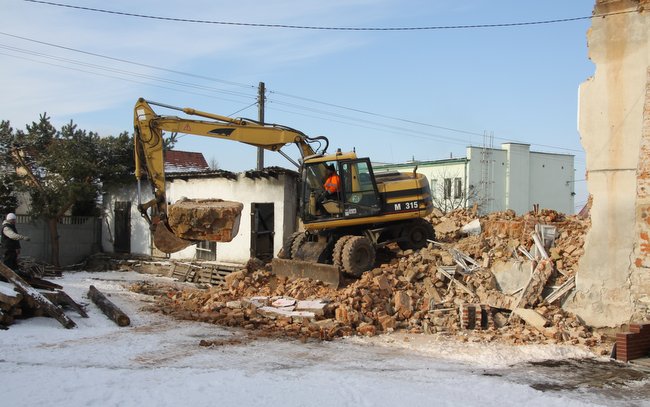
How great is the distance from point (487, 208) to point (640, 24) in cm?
3024

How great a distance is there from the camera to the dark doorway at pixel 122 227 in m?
24.4

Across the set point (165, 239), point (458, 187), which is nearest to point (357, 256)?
point (165, 239)

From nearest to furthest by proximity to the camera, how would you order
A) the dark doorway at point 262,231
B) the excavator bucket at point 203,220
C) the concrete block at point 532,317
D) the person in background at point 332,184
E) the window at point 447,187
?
the concrete block at point 532,317, the excavator bucket at point 203,220, the person in background at point 332,184, the dark doorway at point 262,231, the window at point 447,187

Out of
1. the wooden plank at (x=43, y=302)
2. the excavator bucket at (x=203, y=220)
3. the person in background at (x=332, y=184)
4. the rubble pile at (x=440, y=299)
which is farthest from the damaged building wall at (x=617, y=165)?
the wooden plank at (x=43, y=302)

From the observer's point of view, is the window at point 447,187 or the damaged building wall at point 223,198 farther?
the window at point 447,187

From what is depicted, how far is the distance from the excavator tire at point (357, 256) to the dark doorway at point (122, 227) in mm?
13467

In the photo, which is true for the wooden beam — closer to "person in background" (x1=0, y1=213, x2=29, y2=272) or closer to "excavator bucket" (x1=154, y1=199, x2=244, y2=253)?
"excavator bucket" (x1=154, y1=199, x2=244, y2=253)

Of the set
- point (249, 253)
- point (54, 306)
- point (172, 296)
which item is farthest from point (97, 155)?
point (54, 306)

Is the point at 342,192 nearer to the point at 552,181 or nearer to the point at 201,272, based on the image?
the point at 201,272

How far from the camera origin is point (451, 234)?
16.1 metres

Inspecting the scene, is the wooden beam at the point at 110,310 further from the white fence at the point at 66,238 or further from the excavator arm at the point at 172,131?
the white fence at the point at 66,238

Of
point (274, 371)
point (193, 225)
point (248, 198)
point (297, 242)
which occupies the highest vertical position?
point (248, 198)

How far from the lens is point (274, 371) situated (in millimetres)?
7969

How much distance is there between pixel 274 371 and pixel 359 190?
22.2 feet
